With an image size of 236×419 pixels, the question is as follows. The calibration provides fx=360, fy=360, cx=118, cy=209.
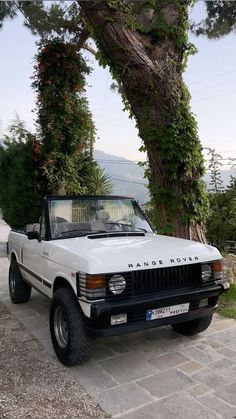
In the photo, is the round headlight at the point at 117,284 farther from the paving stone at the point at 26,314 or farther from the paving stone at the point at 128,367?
the paving stone at the point at 26,314

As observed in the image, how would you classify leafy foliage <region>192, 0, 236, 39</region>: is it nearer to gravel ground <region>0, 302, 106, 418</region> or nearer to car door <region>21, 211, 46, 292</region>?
car door <region>21, 211, 46, 292</region>

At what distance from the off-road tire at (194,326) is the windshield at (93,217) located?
126 centimetres

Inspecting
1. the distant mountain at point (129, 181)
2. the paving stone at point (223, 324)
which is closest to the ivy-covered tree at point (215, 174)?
the distant mountain at point (129, 181)

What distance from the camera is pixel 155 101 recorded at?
229 inches

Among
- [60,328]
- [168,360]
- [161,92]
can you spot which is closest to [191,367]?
[168,360]

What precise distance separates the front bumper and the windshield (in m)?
1.26

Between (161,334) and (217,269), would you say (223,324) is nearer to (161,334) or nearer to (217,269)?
(161,334)

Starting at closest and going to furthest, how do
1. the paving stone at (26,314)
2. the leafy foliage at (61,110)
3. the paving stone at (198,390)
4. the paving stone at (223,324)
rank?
1. the paving stone at (198,390)
2. the paving stone at (223,324)
3. the paving stone at (26,314)
4. the leafy foliage at (61,110)

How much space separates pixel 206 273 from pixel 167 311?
2.03ft

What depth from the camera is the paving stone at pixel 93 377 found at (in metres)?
3.09

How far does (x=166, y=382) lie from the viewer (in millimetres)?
3143

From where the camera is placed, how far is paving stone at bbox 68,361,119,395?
3088 millimetres

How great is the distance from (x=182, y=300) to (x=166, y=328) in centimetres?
120

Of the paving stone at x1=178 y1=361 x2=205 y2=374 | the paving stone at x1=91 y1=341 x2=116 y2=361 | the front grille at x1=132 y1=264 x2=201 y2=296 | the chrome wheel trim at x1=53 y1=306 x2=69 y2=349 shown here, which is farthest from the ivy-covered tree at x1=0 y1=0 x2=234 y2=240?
the chrome wheel trim at x1=53 y1=306 x2=69 y2=349
